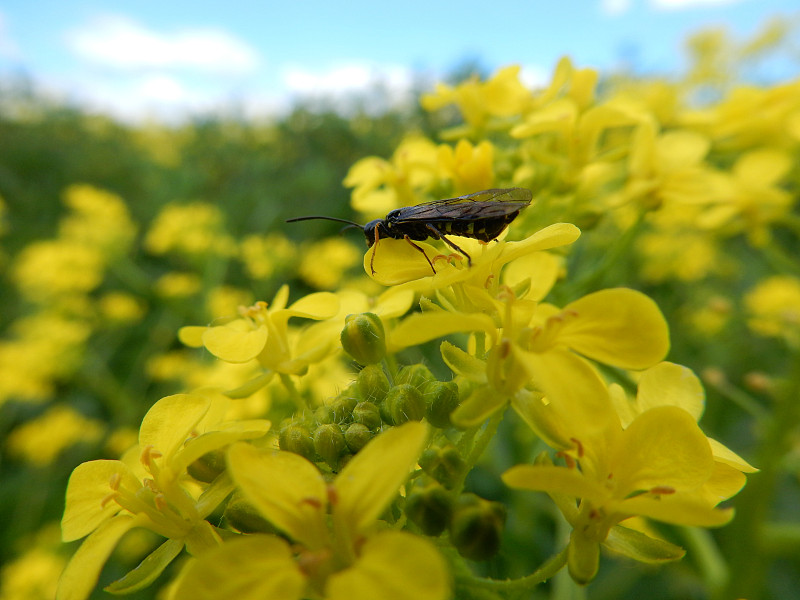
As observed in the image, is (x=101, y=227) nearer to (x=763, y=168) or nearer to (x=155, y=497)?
(x=155, y=497)

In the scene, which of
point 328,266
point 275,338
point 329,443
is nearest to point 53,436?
point 328,266

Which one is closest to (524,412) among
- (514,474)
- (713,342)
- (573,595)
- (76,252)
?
(514,474)

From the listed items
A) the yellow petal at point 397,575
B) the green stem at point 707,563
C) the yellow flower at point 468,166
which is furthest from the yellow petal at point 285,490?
the green stem at point 707,563

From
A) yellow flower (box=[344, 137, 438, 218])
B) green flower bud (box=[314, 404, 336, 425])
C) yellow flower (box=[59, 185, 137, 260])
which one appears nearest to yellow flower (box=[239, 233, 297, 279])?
yellow flower (box=[59, 185, 137, 260])

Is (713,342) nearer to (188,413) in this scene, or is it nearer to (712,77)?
(712,77)

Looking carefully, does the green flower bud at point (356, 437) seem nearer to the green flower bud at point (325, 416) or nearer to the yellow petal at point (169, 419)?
the green flower bud at point (325, 416)
